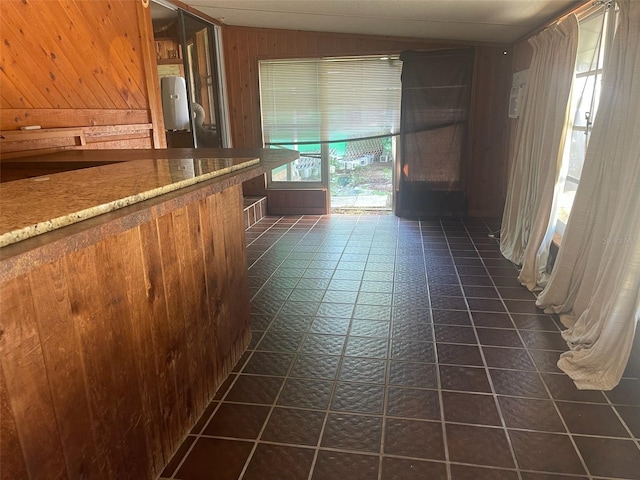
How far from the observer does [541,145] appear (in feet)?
10.8

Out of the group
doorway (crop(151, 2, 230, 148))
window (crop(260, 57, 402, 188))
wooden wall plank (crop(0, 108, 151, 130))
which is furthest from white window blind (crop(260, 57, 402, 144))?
wooden wall plank (crop(0, 108, 151, 130))

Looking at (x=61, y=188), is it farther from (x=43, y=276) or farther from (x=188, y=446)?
(x=188, y=446)

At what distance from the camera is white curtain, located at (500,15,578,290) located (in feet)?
9.75

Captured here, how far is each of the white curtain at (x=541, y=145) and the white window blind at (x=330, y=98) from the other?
1749mm

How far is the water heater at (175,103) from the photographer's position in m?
4.65

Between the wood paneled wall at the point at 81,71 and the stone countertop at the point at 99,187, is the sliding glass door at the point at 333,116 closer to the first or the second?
the wood paneled wall at the point at 81,71

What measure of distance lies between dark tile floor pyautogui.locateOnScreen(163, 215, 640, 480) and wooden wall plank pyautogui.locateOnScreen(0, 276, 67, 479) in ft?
2.06

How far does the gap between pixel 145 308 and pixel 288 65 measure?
430cm

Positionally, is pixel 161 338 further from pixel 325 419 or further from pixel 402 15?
pixel 402 15

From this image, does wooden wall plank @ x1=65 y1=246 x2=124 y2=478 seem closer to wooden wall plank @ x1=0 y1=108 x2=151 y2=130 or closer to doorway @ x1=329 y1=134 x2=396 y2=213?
wooden wall plank @ x1=0 y1=108 x2=151 y2=130

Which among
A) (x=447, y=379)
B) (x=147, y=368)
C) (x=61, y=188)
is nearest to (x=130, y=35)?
(x=61, y=188)

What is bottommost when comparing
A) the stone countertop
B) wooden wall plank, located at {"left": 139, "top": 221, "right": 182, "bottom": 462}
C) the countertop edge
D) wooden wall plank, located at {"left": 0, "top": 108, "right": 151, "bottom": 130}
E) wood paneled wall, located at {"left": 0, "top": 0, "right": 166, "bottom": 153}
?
wooden wall plank, located at {"left": 139, "top": 221, "right": 182, "bottom": 462}

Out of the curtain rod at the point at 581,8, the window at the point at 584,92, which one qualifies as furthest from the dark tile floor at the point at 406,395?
the curtain rod at the point at 581,8

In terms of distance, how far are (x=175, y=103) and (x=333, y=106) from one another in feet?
5.61
